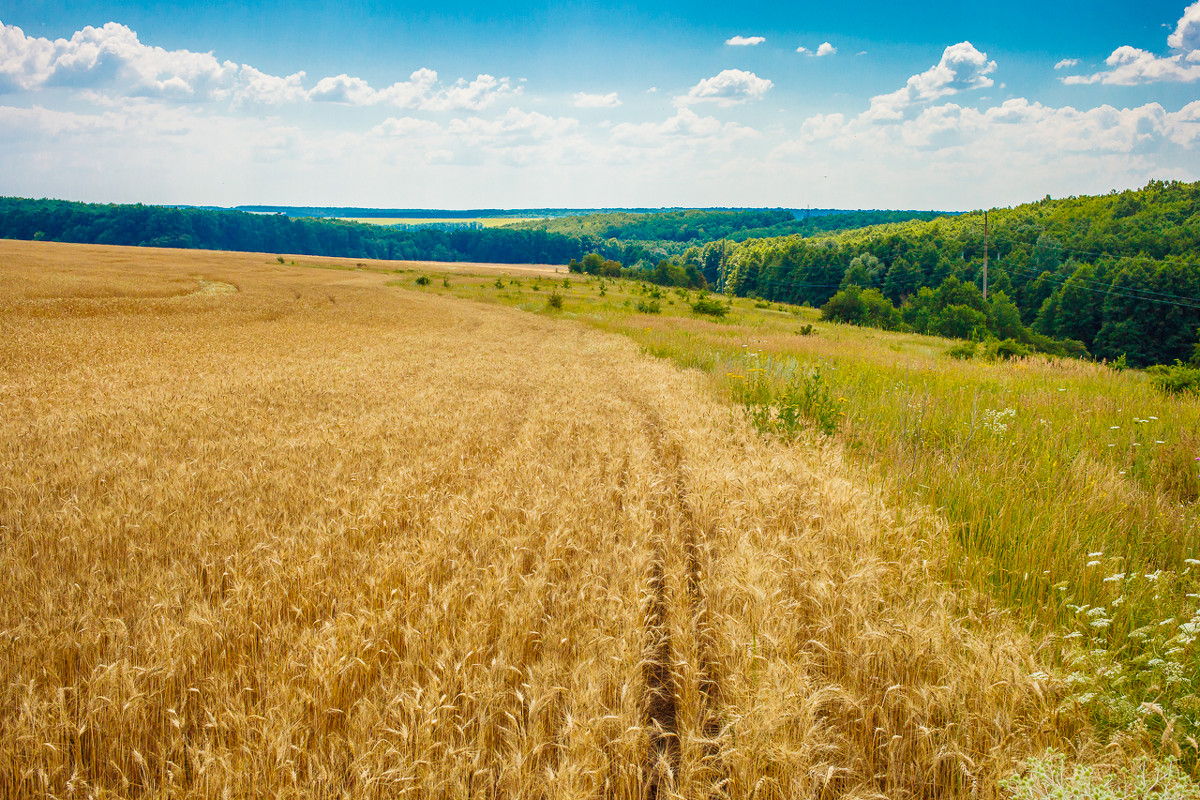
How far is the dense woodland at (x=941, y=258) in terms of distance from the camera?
6662cm

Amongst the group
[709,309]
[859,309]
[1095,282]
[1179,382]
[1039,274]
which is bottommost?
[1179,382]

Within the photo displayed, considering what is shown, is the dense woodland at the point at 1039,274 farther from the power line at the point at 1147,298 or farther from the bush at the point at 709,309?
the bush at the point at 709,309

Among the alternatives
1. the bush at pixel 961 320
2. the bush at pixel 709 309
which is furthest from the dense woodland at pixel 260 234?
the bush at pixel 709 309

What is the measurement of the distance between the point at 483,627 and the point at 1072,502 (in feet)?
15.8

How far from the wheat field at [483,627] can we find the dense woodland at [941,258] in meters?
39.1

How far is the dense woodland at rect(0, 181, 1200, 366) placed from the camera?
66.6 m

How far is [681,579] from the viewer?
412 centimetres

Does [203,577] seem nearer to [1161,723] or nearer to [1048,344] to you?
[1161,723]

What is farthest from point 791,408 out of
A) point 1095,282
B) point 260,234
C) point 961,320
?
point 260,234

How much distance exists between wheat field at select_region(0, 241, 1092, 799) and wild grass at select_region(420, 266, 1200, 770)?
30 centimetres

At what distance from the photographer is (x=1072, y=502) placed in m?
4.50

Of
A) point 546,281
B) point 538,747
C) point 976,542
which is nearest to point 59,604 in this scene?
point 538,747

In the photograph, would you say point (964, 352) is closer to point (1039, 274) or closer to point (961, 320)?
point (961, 320)

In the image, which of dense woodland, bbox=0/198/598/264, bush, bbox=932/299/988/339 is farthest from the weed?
A: dense woodland, bbox=0/198/598/264
